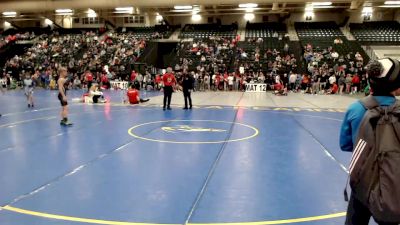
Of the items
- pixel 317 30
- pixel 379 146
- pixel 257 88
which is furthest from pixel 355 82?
pixel 379 146

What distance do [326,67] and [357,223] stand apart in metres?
23.5

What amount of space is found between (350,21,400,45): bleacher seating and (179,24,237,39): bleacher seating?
1138 cm

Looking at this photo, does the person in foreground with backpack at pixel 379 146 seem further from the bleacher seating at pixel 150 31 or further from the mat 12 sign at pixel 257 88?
the bleacher seating at pixel 150 31

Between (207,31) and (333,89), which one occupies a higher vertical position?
(207,31)

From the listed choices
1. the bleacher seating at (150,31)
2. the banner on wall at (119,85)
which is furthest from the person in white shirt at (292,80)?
the bleacher seating at (150,31)

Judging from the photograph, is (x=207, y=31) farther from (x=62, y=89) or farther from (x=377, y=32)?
(x=62, y=89)

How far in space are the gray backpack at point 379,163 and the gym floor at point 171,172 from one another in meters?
1.88

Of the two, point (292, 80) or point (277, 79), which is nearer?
point (292, 80)

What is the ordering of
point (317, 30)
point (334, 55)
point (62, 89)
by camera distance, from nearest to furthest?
point (62, 89) → point (334, 55) → point (317, 30)

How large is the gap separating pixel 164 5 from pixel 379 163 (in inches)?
1271

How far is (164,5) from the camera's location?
32.6m

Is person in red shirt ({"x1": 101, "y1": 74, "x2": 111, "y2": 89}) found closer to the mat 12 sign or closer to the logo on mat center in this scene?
the mat 12 sign

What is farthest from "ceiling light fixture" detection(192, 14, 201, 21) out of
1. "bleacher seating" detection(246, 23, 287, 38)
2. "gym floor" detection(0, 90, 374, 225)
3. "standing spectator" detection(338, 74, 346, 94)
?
"gym floor" detection(0, 90, 374, 225)

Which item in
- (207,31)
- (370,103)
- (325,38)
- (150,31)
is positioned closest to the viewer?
(370,103)
